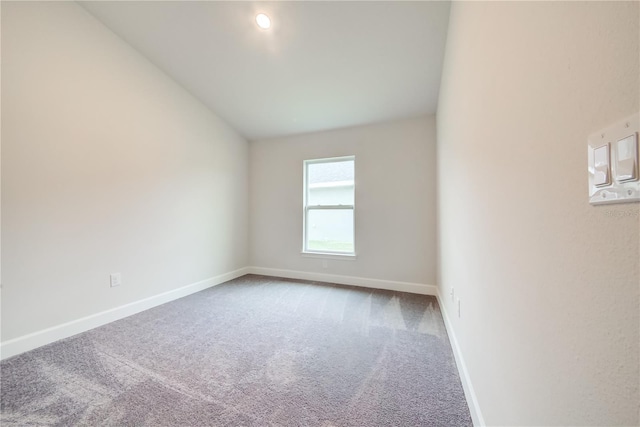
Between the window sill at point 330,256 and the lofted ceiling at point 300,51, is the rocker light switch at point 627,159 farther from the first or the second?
the window sill at point 330,256

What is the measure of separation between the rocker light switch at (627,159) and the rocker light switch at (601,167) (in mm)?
19

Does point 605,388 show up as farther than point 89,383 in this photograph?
No

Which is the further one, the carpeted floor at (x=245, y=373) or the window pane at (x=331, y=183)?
the window pane at (x=331, y=183)

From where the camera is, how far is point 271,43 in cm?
235

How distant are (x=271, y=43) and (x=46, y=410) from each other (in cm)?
306

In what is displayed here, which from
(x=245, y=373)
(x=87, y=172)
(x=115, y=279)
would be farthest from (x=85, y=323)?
(x=245, y=373)

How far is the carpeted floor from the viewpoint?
127 cm

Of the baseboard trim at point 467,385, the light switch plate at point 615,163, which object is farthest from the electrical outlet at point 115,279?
the light switch plate at point 615,163

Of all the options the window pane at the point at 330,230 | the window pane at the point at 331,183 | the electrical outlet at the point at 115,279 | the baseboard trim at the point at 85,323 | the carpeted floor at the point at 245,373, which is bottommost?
the carpeted floor at the point at 245,373

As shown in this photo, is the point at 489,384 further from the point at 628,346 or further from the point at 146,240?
the point at 146,240

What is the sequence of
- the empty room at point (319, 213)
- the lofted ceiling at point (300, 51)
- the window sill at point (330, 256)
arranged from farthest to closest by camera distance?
the window sill at point (330, 256) < the lofted ceiling at point (300, 51) < the empty room at point (319, 213)

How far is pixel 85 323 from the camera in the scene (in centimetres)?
217

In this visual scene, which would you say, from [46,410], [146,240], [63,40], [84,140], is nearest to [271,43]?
[63,40]

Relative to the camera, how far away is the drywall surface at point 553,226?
0.40 metres
